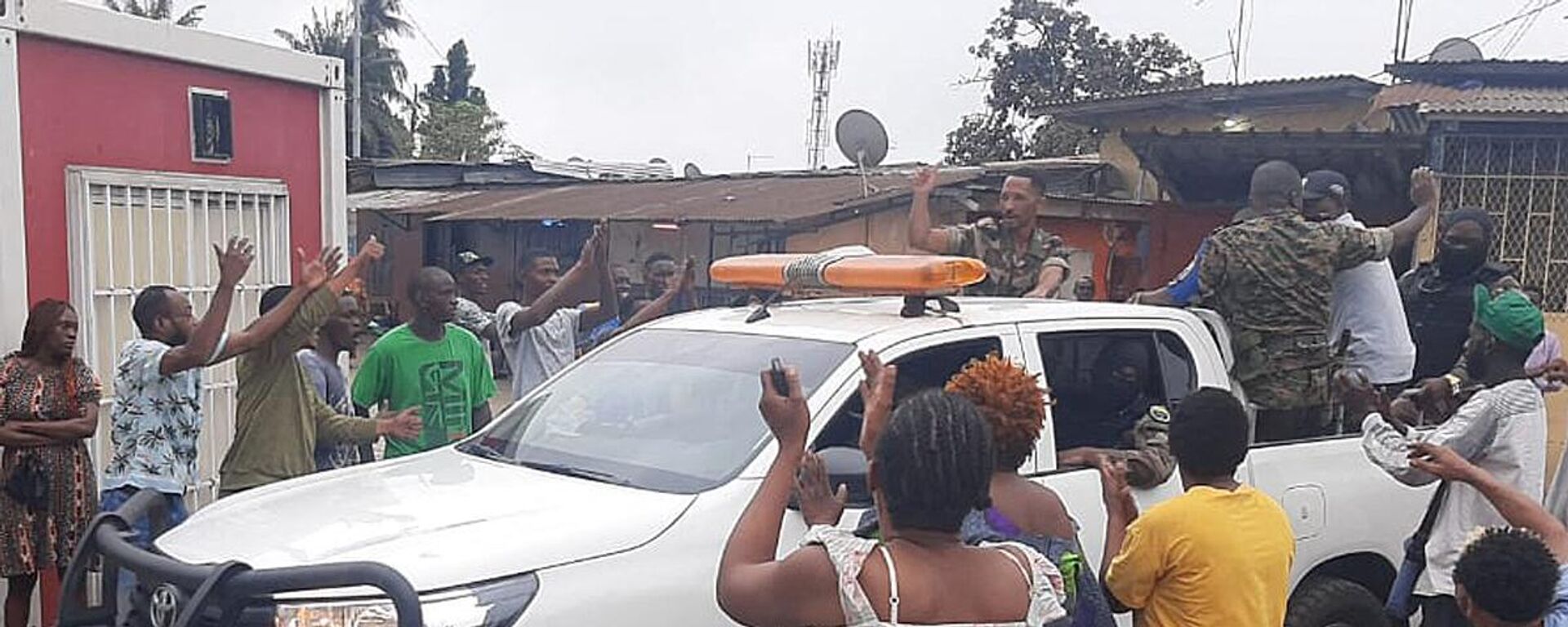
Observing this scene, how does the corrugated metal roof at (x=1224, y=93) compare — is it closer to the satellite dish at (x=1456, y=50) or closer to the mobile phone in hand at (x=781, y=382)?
the satellite dish at (x=1456, y=50)

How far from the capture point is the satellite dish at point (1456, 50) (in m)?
15.0

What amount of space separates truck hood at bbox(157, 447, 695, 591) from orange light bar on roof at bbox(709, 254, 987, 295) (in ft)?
3.35

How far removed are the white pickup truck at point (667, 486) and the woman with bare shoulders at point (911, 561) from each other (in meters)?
0.79

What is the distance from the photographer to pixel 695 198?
1628 cm

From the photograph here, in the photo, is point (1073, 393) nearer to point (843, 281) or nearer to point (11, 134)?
point (843, 281)

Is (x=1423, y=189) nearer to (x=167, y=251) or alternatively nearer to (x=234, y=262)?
(x=234, y=262)

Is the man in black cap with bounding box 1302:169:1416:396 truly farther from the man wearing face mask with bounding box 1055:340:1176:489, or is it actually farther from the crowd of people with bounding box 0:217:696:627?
the crowd of people with bounding box 0:217:696:627

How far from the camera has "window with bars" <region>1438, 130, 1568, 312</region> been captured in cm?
1004

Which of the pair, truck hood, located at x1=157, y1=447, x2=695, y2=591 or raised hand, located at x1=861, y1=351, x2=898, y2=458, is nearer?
raised hand, located at x1=861, y1=351, x2=898, y2=458

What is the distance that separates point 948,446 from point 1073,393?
2.06m

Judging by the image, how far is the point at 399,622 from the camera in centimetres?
274

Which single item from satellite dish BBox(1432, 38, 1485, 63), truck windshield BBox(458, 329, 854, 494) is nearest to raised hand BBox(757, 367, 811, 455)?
truck windshield BBox(458, 329, 854, 494)

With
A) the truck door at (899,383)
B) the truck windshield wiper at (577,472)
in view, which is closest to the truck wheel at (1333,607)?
the truck door at (899,383)

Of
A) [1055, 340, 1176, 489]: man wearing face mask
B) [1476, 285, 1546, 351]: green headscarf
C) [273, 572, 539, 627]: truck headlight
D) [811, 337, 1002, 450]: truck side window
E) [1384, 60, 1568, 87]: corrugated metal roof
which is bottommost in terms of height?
[273, 572, 539, 627]: truck headlight
